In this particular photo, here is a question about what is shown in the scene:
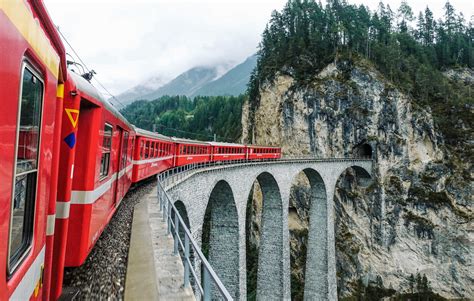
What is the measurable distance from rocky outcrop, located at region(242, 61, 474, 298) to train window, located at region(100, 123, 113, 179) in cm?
3210

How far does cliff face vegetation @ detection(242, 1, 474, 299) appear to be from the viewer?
30.6 meters

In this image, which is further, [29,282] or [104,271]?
[104,271]

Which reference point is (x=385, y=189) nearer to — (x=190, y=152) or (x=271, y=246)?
(x=271, y=246)

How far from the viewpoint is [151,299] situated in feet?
11.9

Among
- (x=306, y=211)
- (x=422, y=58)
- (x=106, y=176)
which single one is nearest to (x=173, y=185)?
(x=106, y=176)

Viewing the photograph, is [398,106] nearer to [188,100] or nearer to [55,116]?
[55,116]

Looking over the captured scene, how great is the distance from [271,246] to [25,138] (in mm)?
22106

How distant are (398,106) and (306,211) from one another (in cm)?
1569

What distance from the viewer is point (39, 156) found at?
6.95 ft

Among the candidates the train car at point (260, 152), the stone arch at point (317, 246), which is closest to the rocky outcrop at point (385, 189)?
the stone arch at point (317, 246)

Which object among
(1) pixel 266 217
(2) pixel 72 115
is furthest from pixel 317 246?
(2) pixel 72 115

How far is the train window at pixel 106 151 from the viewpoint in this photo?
16.3ft

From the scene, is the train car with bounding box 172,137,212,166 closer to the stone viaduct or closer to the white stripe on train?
the stone viaduct

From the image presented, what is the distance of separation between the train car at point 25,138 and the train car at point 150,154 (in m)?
8.14
